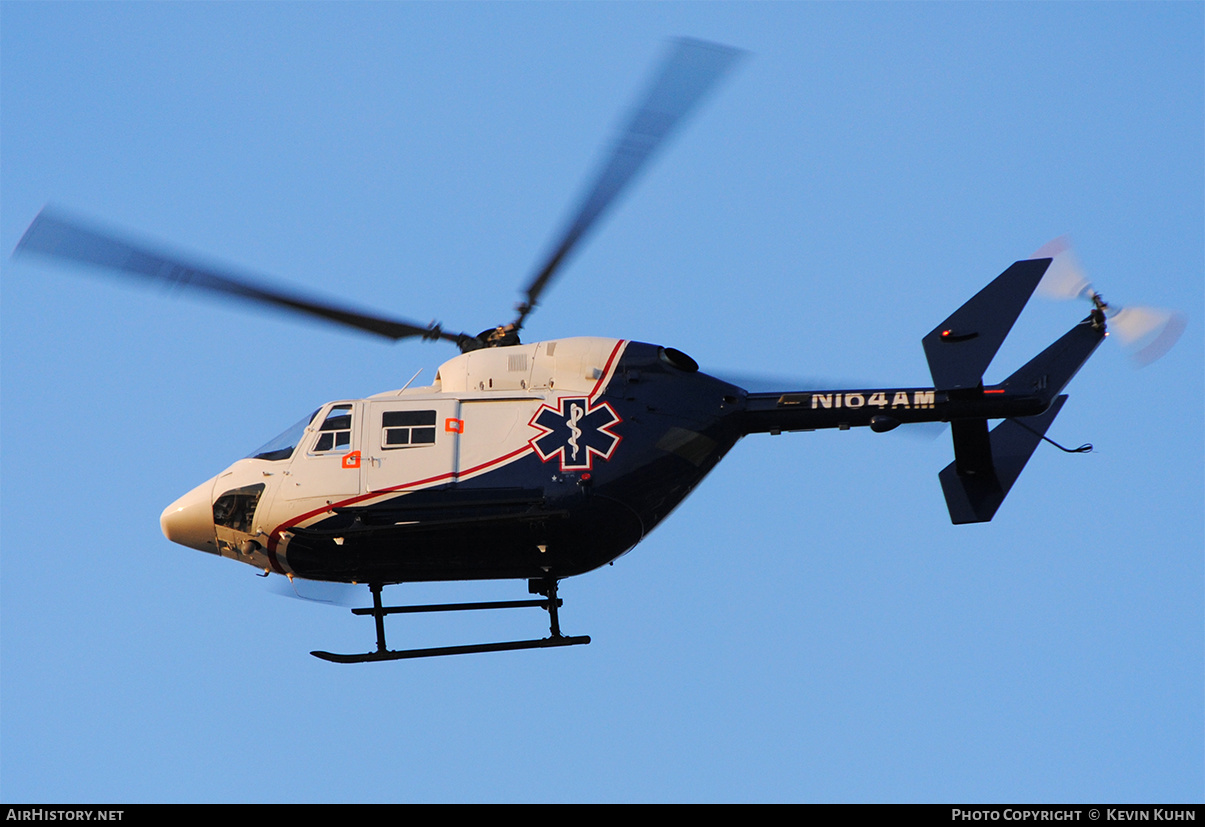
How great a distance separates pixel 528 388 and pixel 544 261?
1379mm

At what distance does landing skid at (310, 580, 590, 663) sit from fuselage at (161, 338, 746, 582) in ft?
1.09

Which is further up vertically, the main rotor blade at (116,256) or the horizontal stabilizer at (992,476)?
the main rotor blade at (116,256)

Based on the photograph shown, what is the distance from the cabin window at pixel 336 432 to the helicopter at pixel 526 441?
0.02 m

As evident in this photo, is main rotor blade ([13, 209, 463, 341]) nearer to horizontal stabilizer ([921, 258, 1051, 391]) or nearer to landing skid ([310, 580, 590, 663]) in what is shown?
landing skid ([310, 580, 590, 663])

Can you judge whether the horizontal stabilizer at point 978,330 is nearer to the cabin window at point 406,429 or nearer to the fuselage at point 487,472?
the fuselage at point 487,472

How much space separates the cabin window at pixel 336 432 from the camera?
1441cm

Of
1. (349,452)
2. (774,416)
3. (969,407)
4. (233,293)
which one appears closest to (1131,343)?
(969,407)

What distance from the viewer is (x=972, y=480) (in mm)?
15305

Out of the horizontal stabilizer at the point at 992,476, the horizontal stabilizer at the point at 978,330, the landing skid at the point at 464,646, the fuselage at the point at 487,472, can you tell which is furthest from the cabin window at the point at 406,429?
the horizontal stabilizer at the point at 992,476

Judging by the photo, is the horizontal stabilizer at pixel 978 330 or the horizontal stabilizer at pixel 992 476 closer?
the horizontal stabilizer at pixel 978 330

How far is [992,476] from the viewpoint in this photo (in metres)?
15.3

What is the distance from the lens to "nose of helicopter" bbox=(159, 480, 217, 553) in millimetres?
14820

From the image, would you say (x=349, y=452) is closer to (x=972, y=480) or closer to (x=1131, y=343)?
(x=972, y=480)

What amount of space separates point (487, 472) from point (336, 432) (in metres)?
1.72
